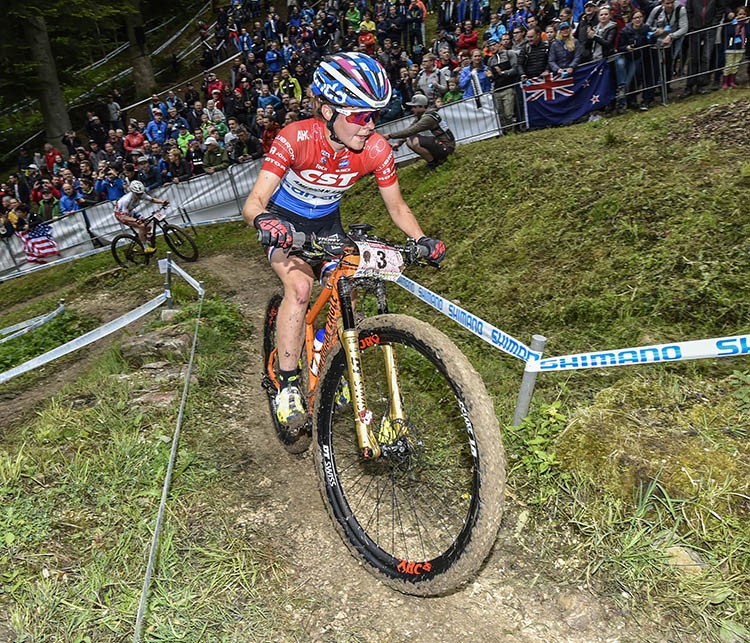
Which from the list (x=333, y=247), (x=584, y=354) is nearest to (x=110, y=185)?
(x=333, y=247)

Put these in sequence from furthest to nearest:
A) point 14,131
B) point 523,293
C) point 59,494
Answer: point 14,131 < point 523,293 < point 59,494

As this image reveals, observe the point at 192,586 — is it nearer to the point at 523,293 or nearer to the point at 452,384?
the point at 452,384

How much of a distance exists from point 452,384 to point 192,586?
2036 mm

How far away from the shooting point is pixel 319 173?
436 centimetres

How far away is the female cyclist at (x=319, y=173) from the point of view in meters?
3.65

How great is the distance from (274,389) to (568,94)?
436 inches

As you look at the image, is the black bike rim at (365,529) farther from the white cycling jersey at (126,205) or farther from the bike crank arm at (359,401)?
the white cycling jersey at (126,205)

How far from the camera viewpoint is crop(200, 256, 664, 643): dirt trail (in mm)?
3227

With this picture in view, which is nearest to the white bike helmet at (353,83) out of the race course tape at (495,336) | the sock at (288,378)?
the race course tape at (495,336)

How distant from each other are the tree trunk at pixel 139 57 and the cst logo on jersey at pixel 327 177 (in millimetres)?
33135

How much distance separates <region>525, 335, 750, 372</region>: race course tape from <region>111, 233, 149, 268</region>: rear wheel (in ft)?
44.6

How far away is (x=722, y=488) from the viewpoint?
3461 mm

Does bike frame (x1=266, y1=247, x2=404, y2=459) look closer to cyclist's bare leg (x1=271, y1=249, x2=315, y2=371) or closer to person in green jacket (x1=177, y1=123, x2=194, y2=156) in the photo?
cyclist's bare leg (x1=271, y1=249, x2=315, y2=371)

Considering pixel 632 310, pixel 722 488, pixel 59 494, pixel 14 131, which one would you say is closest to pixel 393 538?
pixel 722 488
